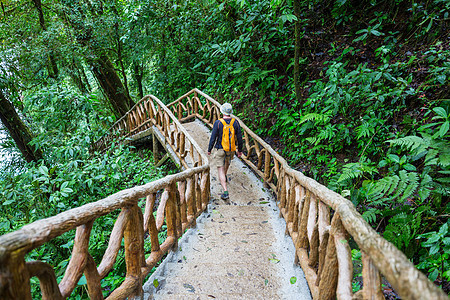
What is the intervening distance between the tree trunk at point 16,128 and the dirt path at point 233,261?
4790 millimetres

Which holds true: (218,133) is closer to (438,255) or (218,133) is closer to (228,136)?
(228,136)

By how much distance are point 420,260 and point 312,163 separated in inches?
98.9

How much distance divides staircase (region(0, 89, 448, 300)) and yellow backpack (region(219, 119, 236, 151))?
0.58 m

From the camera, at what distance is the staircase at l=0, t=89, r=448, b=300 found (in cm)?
116

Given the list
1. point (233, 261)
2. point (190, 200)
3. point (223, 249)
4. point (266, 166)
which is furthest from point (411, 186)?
point (190, 200)

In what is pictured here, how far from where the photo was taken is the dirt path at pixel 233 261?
244 cm

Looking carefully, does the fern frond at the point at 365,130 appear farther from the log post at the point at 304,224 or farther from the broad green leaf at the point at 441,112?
the log post at the point at 304,224

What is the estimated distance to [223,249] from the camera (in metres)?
3.26

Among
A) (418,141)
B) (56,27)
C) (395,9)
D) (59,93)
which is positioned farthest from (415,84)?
(56,27)

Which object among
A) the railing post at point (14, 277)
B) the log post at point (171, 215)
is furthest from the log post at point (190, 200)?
the railing post at point (14, 277)

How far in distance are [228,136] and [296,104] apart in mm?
2259

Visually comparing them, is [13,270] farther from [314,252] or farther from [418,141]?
[418,141]

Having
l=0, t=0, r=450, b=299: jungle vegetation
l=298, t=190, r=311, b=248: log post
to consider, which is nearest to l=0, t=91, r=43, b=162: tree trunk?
l=0, t=0, r=450, b=299: jungle vegetation

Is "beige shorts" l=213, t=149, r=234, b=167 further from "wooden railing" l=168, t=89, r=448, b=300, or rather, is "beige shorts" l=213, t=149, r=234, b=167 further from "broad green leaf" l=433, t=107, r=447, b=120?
"broad green leaf" l=433, t=107, r=447, b=120
